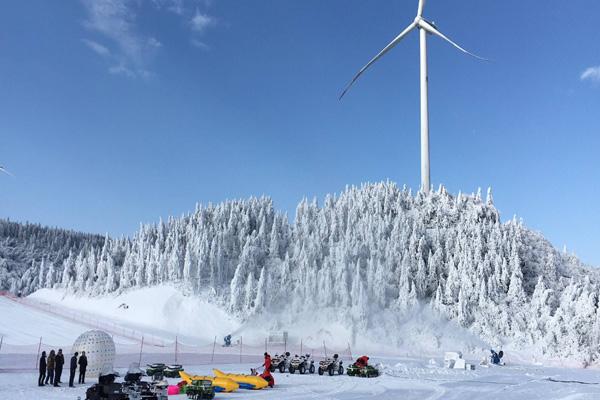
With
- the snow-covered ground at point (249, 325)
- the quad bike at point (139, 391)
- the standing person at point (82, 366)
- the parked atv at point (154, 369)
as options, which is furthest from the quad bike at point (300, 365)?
the snow-covered ground at point (249, 325)

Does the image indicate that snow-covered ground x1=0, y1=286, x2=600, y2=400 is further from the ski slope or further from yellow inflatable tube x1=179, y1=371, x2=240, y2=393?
yellow inflatable tube x1=179, y1=371, x2=240, y2=393

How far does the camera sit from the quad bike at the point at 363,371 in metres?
39.1

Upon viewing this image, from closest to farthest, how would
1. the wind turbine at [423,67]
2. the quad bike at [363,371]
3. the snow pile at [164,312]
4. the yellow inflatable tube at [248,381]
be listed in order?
the yellow inflatable tube at [248,381]
the quad bike at [363,371]
the snow pile at [164,312]
the wind turbine at [423,67]

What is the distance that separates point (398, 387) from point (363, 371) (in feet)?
21.1

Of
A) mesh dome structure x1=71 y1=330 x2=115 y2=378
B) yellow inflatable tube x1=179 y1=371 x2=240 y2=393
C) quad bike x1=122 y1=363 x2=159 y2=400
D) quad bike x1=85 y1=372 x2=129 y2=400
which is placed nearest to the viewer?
quad bike x1=85 y1=372 x2=129 y2=400

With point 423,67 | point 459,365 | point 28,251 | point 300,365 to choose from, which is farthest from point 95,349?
point 28,251

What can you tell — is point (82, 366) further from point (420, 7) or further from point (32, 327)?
point (420, 7)

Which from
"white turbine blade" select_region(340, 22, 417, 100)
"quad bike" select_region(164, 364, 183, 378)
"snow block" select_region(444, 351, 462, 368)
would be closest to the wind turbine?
"white turbine blade" select_region(340, 22, 417, 100)

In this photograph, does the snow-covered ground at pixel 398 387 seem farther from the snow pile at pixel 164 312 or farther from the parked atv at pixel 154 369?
the snow pile at pixel 164 312

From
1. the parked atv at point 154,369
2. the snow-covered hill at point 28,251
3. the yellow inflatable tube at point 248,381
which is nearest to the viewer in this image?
the yellow inflatable tube at point 248,381

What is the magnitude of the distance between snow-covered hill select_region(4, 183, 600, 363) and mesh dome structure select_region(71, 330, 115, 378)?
50.7 meters

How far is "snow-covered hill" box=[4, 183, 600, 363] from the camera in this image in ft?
258

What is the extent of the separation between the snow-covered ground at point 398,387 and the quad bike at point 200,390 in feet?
4.74

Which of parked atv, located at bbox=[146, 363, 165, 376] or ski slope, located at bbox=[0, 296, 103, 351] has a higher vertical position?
→ ski slope, located at bbox=[0, 296, 103, 351]
